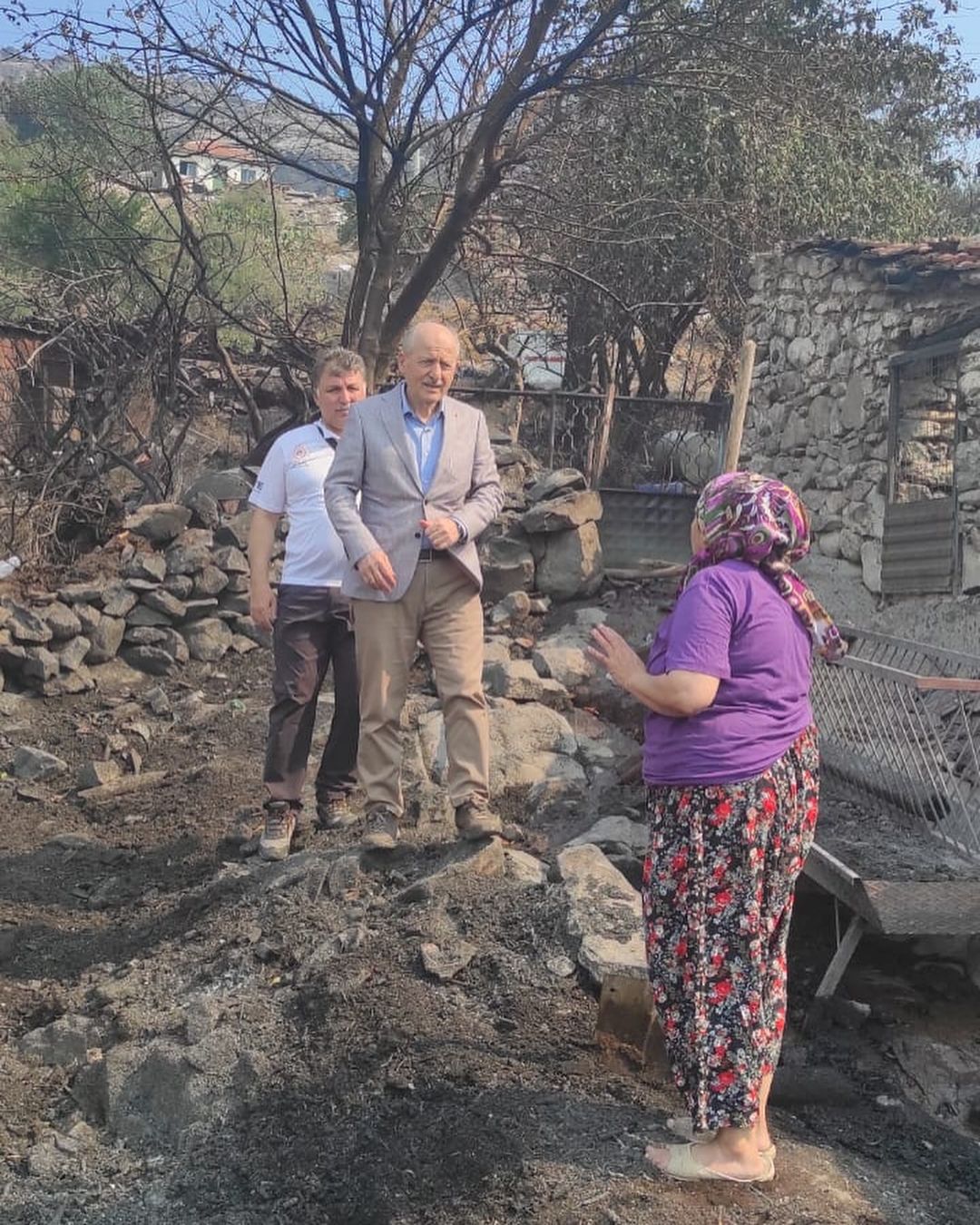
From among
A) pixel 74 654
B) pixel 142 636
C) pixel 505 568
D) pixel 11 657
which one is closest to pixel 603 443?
pixel 505 568

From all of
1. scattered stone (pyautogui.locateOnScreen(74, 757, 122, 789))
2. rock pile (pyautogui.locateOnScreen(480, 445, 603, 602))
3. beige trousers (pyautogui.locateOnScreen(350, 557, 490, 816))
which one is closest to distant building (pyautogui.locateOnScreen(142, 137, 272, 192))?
rock pile (pyautogui.locateOnScreen(480, 445, 603, 602))

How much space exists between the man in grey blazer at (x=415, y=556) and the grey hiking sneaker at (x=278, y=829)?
0.62 m

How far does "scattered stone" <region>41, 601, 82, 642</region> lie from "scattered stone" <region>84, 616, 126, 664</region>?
129 millimetres

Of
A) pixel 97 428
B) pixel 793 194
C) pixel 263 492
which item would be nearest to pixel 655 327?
pixel 793 194

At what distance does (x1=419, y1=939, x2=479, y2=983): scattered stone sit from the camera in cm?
362

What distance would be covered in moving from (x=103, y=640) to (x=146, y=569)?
2.18ft

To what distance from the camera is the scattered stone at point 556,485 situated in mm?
10484

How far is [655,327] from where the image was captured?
655 inches

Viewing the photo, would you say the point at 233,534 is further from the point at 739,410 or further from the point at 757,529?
the point at 757,529

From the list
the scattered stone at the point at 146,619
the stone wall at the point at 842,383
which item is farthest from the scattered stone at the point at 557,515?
the scattered stone at the point at 146,619

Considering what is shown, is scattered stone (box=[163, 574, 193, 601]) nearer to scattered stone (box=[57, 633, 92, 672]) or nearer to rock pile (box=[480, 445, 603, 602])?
scattered stone (box=[57, 633, 92, 672])

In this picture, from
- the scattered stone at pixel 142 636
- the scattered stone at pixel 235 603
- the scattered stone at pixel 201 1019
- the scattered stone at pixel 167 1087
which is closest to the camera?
the scattered stone at pixel 167 1087

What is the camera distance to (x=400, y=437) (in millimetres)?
4180

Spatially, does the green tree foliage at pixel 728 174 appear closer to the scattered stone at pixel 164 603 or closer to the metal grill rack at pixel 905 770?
the scattered stone at pixel 164 603
